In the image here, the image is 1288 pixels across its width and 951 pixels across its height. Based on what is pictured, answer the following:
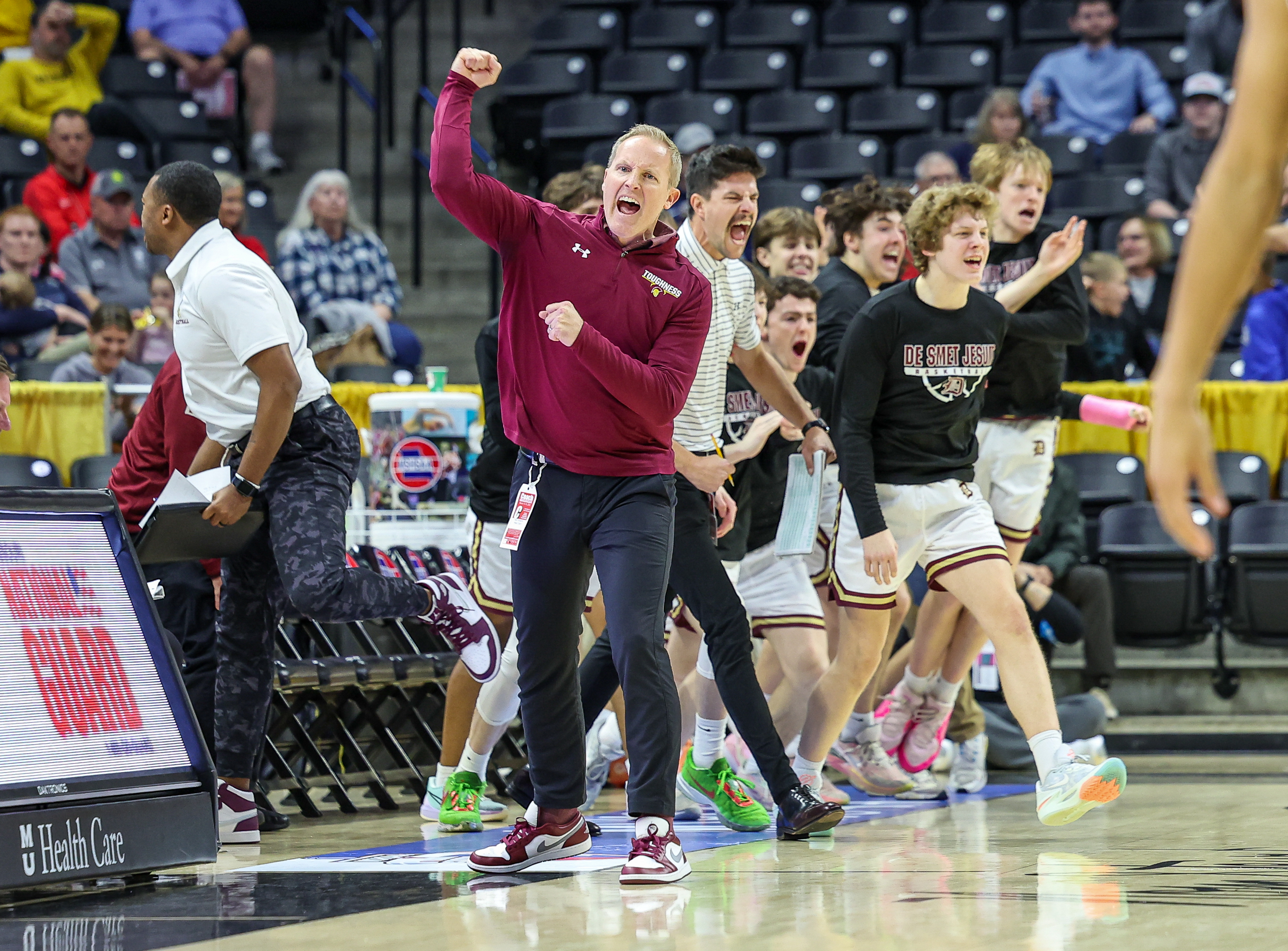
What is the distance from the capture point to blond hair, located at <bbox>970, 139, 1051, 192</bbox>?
18.4ft

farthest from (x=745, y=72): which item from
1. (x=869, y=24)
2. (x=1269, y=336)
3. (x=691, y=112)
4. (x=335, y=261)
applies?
(x=1269, y=336)

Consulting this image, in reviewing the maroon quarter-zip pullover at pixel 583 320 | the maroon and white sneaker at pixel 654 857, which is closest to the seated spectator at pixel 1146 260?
the maroon quarter-zip pullover at pixel 583 320

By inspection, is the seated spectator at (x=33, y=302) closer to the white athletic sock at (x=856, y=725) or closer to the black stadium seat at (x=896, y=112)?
the white athletic sock at (x=856, y=725)

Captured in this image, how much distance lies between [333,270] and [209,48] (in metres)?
3.47

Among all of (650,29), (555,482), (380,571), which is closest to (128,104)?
(650,29)

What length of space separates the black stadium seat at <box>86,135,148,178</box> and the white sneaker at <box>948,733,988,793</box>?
696cm

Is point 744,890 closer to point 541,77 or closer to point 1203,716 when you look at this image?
point 1203,716

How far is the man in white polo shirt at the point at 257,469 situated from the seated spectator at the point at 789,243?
177cm

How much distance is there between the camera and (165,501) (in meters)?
4.50

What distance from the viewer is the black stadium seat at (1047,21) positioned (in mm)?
12109

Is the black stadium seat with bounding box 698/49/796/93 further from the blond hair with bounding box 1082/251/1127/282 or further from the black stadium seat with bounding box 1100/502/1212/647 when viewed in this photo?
the black stadium seat with bounding box 1100/502/1212/647

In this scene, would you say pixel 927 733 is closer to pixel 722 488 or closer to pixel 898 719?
pixel 898 719

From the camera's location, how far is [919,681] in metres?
5.77

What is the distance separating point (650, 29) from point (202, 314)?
886cm
